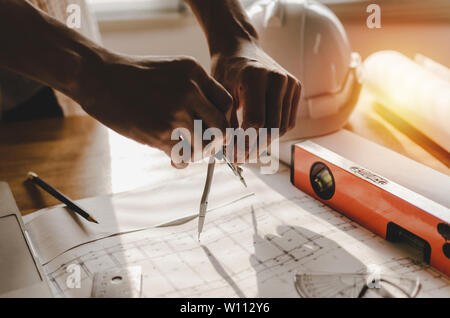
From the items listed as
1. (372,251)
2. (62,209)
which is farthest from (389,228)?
(62,209)

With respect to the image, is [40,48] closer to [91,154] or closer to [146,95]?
[146,95]

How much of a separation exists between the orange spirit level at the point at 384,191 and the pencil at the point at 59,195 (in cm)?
29

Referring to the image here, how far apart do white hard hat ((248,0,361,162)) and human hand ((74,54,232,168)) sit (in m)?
0.29

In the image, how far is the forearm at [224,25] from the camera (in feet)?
1.89

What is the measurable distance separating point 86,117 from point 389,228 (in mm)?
711

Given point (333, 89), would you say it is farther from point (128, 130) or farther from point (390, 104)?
point (128, 130)

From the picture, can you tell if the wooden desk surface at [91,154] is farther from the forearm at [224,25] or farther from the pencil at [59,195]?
the forearm at [224,25]

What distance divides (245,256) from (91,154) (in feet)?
1.39

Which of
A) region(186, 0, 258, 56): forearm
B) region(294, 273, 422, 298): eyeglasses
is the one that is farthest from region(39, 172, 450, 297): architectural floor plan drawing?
region(186, 0, 258, 56): forearm

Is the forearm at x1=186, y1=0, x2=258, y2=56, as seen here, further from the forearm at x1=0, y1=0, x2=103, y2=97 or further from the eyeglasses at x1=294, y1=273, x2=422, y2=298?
the eyeglasses at x1=294, y1=273, x2=422, y2=298

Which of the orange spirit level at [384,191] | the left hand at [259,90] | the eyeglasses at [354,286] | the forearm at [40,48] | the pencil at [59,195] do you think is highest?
the forearm at [40,48]

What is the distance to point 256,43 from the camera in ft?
1.94

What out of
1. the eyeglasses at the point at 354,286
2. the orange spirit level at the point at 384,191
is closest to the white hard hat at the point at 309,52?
the orange spirit level at the point at 384,191

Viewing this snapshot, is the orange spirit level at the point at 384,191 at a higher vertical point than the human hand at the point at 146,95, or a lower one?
lower
